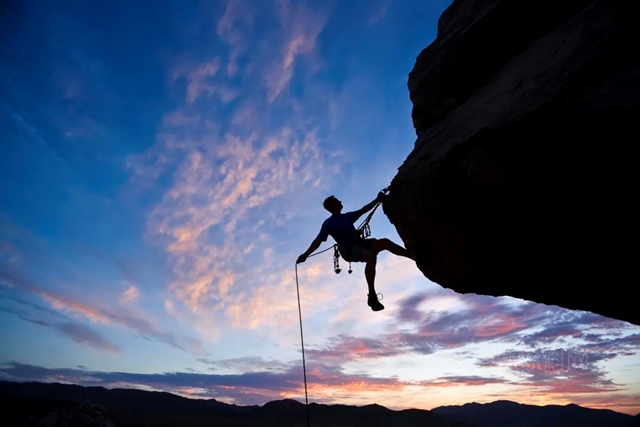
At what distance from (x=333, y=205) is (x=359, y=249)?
122 cm

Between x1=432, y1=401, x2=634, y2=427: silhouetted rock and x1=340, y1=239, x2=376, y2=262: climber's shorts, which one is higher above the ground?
x1=340, y1=239, x2=376, y2=262: climber's shorts

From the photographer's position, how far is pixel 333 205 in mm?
6953

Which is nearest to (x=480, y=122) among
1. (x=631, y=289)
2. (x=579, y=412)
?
(x=631, y=289)

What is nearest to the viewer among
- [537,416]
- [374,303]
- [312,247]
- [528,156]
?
[528,156]

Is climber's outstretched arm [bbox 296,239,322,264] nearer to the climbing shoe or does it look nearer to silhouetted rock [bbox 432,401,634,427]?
the climbing shoe

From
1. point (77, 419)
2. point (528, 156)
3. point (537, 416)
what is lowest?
point (537, 416)

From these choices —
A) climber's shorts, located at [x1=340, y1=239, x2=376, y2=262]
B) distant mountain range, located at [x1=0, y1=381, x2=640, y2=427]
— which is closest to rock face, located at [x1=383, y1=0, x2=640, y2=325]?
climber's shorts, located at [x1=340, y1=239, x2=376, y2=262]

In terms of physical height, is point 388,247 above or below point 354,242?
below

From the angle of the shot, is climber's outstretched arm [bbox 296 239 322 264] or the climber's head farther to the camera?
the climber's head

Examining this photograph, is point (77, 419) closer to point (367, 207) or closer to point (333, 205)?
point (333, 205)

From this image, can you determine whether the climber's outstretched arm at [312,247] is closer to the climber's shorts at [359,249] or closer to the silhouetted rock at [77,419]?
the climber's shorts at [359,249]

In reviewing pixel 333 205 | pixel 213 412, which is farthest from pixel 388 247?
pixel 213 412

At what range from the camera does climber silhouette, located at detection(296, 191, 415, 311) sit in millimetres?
5852

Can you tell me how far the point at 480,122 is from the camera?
3.88 metres
